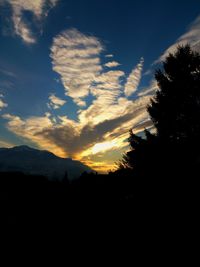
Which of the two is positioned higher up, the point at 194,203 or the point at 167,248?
the point at 194,203

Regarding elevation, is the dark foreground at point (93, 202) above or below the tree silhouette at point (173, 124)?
below

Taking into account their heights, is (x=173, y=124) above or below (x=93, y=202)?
above

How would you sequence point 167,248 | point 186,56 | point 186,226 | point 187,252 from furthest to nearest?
point 186,56 < point 186,226 < point 167,248 < point 187,252

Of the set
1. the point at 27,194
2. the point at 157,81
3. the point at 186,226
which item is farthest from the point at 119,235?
the point at 157,81

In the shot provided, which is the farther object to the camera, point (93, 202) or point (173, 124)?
point (173, 124)

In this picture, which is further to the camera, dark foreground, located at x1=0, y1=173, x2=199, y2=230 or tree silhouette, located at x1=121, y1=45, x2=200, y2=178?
tree silhouette, located at x1=121, y1=45, x2=200, y2=178

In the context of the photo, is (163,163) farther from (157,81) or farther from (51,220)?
(157,81)

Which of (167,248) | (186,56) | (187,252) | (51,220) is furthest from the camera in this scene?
(186,56)

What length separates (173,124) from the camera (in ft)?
48.7

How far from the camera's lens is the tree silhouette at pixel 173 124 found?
35.5 feet

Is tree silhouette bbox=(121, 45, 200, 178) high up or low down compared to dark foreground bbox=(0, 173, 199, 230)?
up

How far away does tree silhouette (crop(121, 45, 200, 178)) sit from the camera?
1082 cm

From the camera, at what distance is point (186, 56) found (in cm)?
1631

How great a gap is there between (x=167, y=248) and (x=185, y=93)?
459 inches
